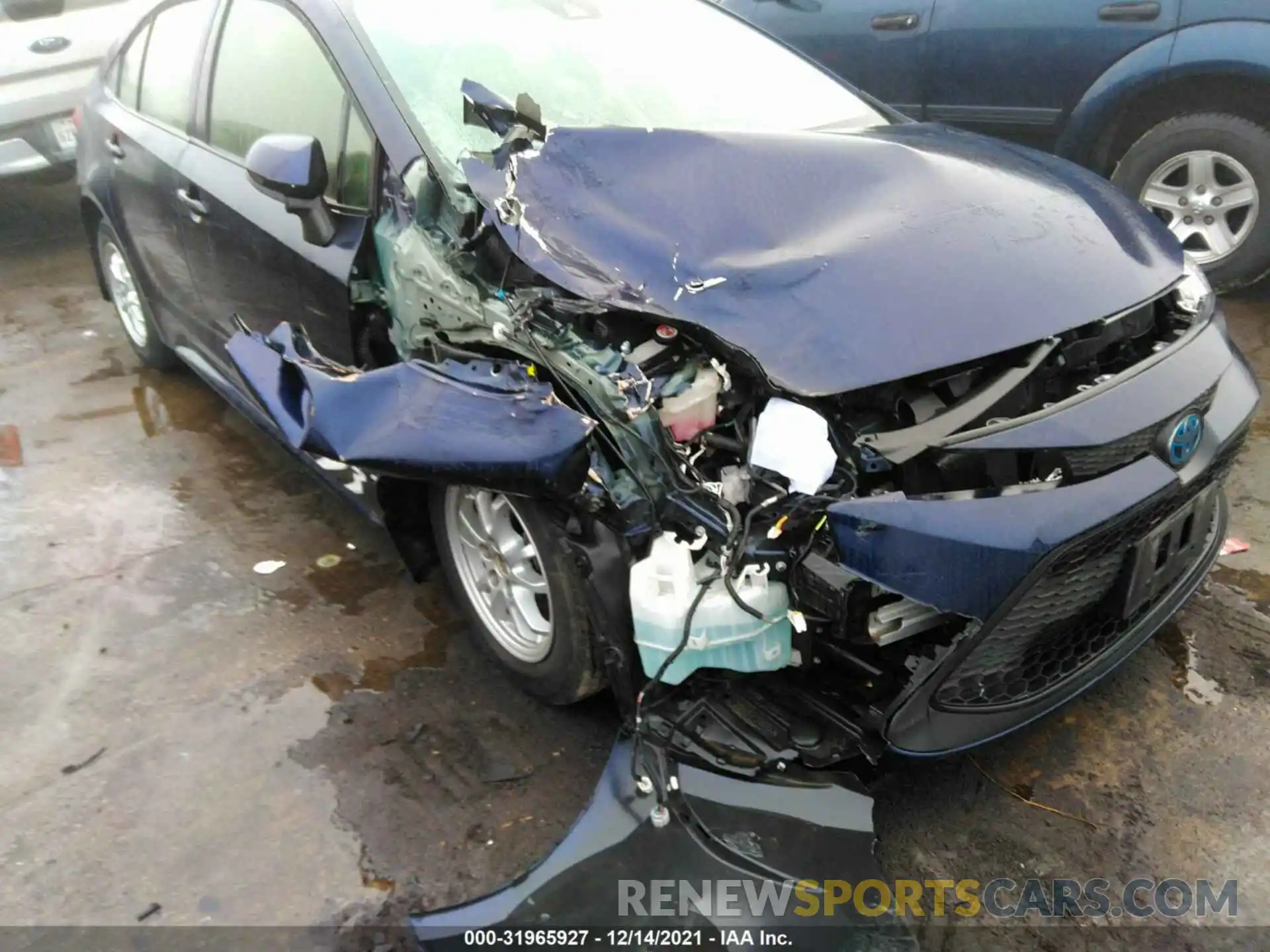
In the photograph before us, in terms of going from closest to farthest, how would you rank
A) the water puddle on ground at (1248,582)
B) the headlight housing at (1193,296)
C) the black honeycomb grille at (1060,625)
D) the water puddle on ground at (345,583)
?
the black honeycomb grille at (1060,625) < the headlight housing at (1193,296) < the water puddle on ground at (1248,582) < the water puddle on ground at (345,583)

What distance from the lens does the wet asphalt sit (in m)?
2.14

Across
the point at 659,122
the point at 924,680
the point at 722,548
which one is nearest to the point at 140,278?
the point at 659,122

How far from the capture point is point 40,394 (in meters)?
4.61

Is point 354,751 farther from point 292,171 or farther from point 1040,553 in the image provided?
point 1040,553

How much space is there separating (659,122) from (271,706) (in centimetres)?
195

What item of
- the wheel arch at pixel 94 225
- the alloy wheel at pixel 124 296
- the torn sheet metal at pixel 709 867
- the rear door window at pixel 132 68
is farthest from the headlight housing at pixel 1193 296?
the wheel arch at pixel 94 225

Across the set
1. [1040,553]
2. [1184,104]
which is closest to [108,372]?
[1040,553]

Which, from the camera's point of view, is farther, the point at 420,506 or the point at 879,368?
the point at 420,506

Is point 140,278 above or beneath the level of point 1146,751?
above

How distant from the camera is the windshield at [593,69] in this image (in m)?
2.68

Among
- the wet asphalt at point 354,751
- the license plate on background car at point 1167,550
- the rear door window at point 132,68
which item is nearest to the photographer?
the license plate on background car at point 1167,550

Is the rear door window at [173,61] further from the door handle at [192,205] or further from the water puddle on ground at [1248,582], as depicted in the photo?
the water puddle on ground at [1248,582]

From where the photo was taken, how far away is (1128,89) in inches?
168

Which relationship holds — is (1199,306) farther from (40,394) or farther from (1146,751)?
(40,394)
